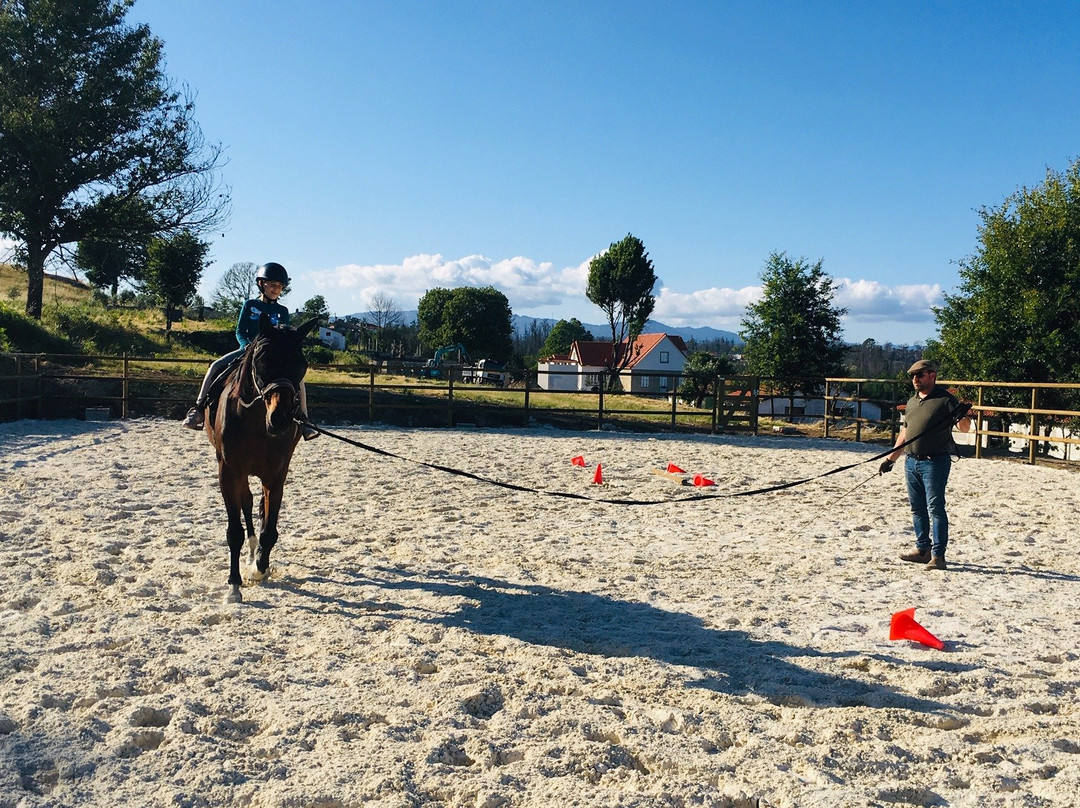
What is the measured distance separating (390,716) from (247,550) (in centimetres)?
333

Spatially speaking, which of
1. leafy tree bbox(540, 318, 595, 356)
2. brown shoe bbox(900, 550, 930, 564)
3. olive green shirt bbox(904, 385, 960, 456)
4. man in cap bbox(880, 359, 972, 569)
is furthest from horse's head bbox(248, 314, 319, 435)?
leafy tree bbox(540, 318, 595, 356)

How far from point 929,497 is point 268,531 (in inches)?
207

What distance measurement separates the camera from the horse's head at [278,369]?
4.69m

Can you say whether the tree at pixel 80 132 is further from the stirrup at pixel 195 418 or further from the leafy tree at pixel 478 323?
the leafy tree at pixel 478 323

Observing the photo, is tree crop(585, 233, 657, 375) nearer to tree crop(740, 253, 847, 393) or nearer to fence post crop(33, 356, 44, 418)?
tree crop(740, 253, 847, 393)

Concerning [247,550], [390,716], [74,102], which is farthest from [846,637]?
[74,102]

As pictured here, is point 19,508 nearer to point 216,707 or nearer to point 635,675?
point 216,707

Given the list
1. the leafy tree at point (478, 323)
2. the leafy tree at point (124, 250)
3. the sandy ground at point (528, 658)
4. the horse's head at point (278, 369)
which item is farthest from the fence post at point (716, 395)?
the leafy tree at point (478, 323)

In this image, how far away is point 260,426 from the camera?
204 inches

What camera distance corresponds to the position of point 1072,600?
208 inches

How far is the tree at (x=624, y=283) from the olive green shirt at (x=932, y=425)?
4204 centimetres

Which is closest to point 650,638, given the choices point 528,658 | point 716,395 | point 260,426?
point 528,658

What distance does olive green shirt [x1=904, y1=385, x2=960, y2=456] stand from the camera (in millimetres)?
6094

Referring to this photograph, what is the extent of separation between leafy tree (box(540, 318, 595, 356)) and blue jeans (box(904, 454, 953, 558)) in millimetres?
76612
